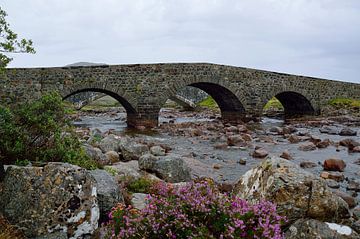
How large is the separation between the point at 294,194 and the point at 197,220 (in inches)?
90.5

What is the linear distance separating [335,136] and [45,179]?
59.0 ft

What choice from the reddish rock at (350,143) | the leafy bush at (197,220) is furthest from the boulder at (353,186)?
the reddish rock at (350,143)

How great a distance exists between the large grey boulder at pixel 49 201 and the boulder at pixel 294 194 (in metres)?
2.42

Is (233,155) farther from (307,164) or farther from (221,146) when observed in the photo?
(307,164)

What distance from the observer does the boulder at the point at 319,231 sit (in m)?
4.51

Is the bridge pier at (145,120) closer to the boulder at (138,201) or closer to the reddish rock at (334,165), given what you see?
the reddish rock at (334,165)

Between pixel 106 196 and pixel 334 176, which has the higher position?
pixel 106 196

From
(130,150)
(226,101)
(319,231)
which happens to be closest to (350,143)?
(130,150)

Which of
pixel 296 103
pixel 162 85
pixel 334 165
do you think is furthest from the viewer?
pixel 296 103

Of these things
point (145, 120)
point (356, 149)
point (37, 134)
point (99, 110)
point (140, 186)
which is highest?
point (37, 134)

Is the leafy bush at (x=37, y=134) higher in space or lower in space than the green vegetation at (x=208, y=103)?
higher

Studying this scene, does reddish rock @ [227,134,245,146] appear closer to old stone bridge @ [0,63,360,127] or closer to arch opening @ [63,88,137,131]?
old stone bridge @ [0,63,360,127]

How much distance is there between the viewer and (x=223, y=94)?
2794cm

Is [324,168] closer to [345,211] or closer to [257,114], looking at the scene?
[345,211]
